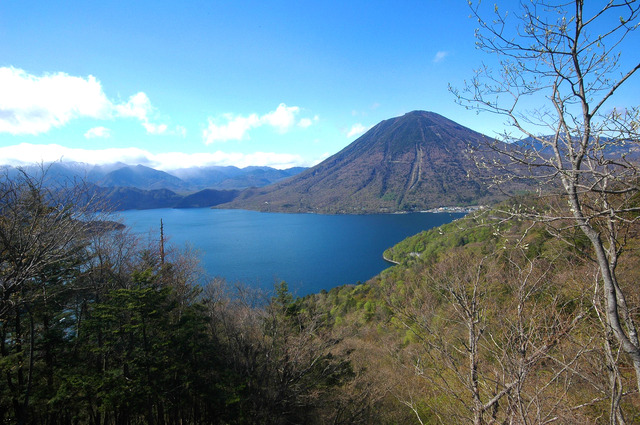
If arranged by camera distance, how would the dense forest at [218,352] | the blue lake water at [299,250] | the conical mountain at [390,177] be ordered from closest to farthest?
1. the dense forest at [218,352]
2. the blue lake water at [299,250]
3. the conical mountain at [390,177]

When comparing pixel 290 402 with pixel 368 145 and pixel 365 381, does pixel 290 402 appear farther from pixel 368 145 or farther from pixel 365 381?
pixel 368 145

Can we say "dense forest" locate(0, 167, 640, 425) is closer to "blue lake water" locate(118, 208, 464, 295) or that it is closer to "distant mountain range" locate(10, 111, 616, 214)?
"blue lake water" locate(118, 208, 464, 295)

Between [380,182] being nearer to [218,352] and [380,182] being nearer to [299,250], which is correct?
[299,250]

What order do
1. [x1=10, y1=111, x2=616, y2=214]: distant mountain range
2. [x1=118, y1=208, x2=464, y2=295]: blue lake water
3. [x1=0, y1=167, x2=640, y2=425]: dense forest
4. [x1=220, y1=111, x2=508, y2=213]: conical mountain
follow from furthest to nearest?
[x1=10, y1=111, x2=616, y2=214]: distant mountain range < [x1=220, y1=111, x2=508, y2=213]: conical mountain < [x1=118, y1=208, x2=464, y2=295]: blue lake water < [x1=0, y1=167, x2=640, y2=425]: dense forest

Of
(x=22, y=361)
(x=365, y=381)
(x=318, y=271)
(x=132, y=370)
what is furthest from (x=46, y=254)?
(x=318, y=271)

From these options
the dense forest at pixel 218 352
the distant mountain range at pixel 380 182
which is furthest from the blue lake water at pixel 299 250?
the distant mountain range at pixel 380 182

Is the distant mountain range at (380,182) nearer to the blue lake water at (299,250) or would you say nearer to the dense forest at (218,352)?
the blue lake water at (299,250)

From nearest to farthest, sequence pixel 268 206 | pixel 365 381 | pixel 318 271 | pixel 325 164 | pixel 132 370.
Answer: pixel 132 370
pixel 365 381
pixel 318 271
pixel 268 206
pixel 325 164

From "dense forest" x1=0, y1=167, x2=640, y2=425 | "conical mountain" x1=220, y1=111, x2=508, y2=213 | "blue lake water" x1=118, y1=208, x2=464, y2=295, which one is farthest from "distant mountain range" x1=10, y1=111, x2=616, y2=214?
"dense forest" x1=0, y1=167, x2=640, y2=425
